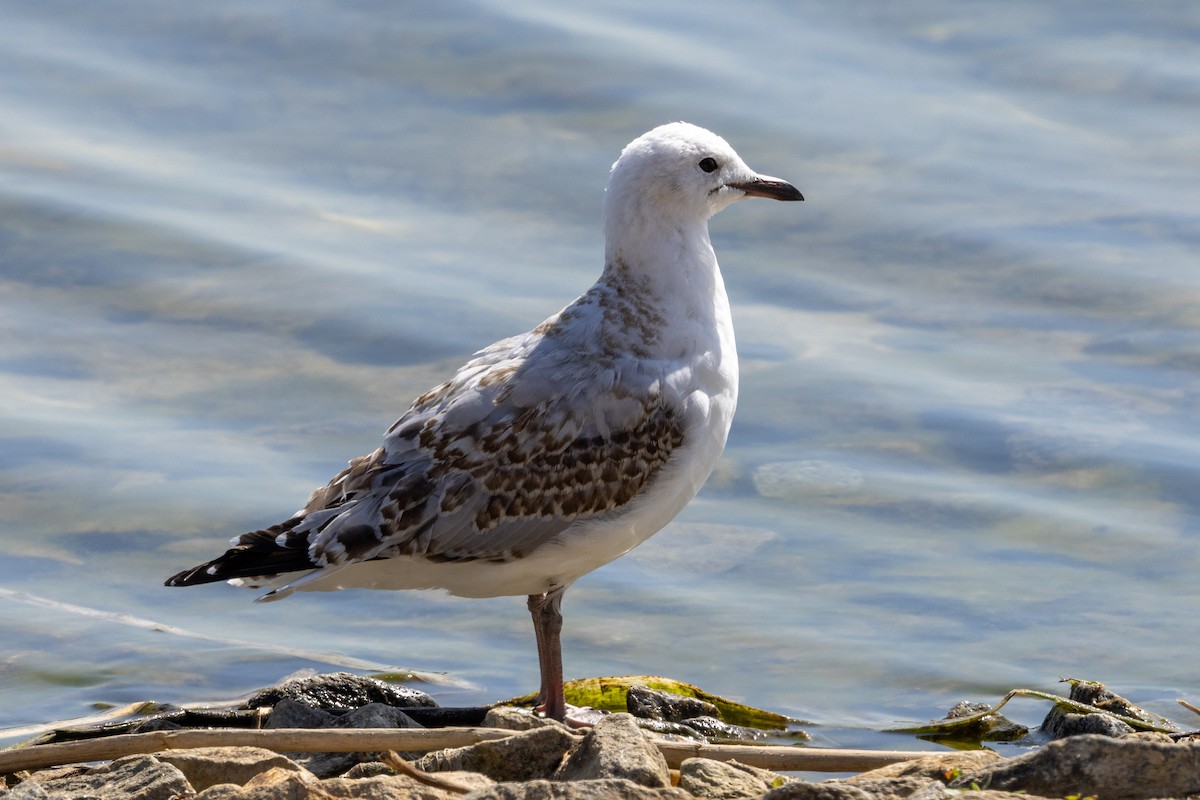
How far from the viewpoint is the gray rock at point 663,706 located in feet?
24.8

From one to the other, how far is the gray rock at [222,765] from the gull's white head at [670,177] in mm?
2920

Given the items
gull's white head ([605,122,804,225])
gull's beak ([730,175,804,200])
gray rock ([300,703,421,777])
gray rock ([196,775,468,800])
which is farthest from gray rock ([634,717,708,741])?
gull's beak ([730,175,804,200])

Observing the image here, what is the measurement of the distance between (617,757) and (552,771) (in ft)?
1.25

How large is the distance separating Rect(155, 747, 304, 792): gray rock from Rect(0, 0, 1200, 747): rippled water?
2.63 metres

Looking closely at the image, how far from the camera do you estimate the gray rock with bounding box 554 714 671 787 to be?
5434 mm

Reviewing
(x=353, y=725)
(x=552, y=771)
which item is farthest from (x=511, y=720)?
(x=552, y=771)

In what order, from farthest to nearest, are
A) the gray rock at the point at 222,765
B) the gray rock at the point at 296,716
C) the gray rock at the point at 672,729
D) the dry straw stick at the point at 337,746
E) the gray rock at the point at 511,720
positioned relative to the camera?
the gray rock at the point at 672,729, the gray rock at the point at 296,716, the gray rock at the point at 511,720, the dry straw stick at the point at 337,746, the gray rock at the point at 222,765

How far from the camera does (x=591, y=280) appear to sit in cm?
1209

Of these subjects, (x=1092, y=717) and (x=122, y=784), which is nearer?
(x=122, y=784)

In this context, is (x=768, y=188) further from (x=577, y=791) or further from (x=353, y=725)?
(x=577, y=791)

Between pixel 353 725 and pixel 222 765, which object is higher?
pixel 353 725

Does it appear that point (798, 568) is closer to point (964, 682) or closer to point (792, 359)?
point (964, 682)

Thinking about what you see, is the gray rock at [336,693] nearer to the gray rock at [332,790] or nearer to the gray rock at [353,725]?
the gray rock at [353,725]

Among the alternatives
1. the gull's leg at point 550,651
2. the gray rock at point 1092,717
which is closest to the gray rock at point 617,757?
the gull's leg at point 550,651
